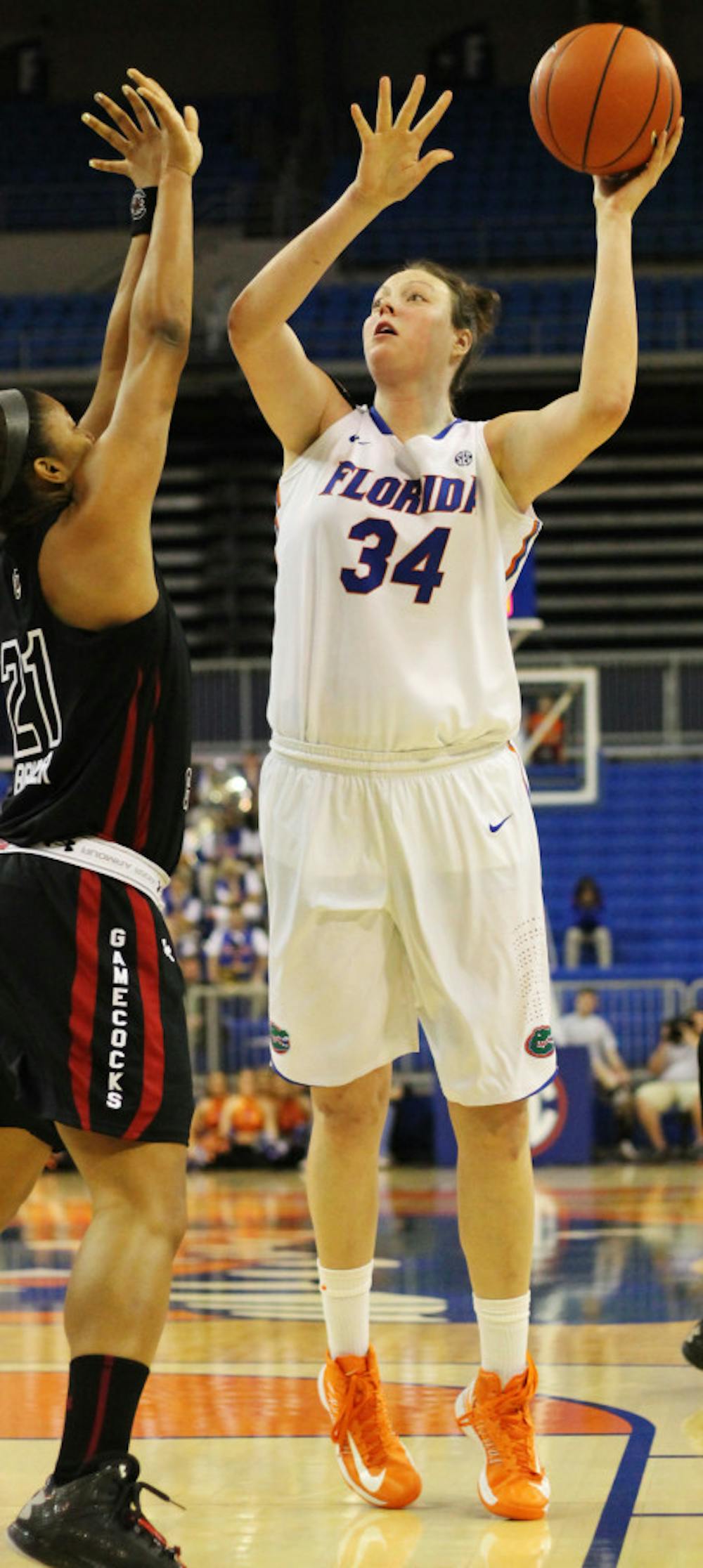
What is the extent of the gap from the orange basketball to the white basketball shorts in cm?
133

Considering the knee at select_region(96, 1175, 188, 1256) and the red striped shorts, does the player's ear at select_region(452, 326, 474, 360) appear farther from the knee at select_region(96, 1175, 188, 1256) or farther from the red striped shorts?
the knee at select_region(96, 1175, 188, 1256)

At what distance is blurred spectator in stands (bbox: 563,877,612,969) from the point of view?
17.4 m

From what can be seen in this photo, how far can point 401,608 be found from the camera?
161 inches

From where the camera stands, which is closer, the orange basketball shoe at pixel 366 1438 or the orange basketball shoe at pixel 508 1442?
the orange basketball shoe at pixel 508 1442

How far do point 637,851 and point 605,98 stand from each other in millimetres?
14689

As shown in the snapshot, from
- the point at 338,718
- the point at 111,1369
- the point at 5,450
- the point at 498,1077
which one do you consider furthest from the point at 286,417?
the point at 111,1369

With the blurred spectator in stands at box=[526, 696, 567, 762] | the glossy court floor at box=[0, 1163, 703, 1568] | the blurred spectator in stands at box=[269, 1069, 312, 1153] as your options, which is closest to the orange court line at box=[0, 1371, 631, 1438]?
the glossy court floor at box=[0, 1163, 703, 1568]

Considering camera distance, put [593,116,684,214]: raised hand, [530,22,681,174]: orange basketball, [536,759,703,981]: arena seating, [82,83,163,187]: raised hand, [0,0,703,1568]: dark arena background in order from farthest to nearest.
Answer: [536,759,703,981]: arena seating → [0,0,703,1568]: dark arena background → [530,22,681,174]: orange basketball → [593,116,684,214]: raised hand → [82,83,163,187]: raised hand

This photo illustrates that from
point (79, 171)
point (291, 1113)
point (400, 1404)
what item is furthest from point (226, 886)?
point (400, 1404)

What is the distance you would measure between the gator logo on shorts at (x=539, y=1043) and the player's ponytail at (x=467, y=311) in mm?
1419

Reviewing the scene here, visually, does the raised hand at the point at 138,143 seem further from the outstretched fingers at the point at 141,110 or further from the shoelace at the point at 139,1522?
the shoelace at the point at 139,1522

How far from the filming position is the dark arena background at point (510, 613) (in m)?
6.83

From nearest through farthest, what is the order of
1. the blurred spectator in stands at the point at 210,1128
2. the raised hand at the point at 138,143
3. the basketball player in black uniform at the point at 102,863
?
the basketball player in black uniform at the point at 102,863
the raised hand at the point at 138,143
the blurred spectator in stands at the point at 210,1128

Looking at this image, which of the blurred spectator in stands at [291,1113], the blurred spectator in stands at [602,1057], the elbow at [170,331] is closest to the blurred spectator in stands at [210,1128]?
the blurred spectator in stands at [291,1113]
